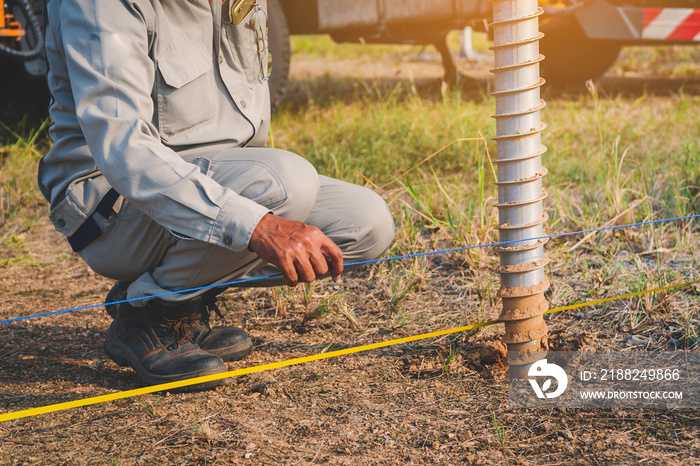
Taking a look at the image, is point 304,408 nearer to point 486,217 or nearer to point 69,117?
point 69,117

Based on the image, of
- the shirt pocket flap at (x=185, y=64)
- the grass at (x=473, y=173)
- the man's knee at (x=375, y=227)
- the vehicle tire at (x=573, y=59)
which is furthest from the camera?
the vehicle tire at (x=573, y=59)

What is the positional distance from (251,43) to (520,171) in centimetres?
83

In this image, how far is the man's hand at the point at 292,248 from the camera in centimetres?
158

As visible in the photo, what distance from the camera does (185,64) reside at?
1.88 m

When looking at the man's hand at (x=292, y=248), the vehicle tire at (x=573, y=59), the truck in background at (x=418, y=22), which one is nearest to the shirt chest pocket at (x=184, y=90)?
the man's hand at (x=292, y=248)

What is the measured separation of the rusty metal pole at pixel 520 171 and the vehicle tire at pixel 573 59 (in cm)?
418

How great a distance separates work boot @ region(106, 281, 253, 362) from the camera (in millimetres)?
2154

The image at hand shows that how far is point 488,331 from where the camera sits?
218 centimetres

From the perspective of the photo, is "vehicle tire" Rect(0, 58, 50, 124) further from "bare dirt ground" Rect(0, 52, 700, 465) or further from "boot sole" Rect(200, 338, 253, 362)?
"boot sole" Rect(200, 338, 253, 362)

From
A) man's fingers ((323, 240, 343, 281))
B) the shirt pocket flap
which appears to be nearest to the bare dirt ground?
man's fingers ((323, 240, 343, 281))

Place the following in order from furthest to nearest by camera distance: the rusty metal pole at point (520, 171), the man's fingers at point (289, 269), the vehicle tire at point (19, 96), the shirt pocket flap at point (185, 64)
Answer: the vehicle tire at point (19, 96) < the shirt pocket flap at point (185, 64) < the rusty metal pole at point (520, 171) < the man's fingers at point (289, 269)

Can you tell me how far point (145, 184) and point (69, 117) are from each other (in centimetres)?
41
